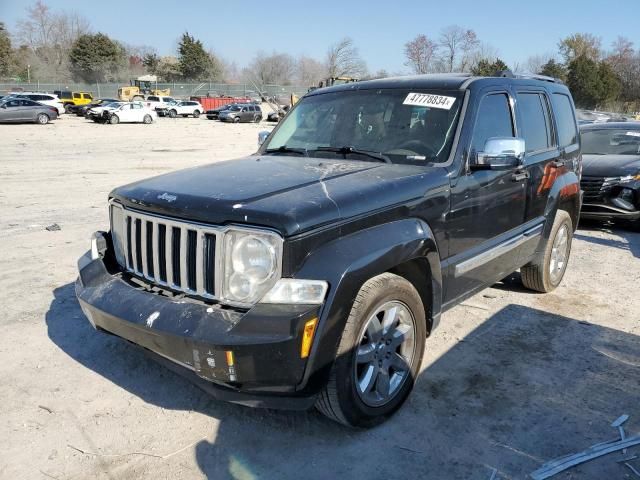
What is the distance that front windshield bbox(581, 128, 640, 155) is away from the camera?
8.89 metres

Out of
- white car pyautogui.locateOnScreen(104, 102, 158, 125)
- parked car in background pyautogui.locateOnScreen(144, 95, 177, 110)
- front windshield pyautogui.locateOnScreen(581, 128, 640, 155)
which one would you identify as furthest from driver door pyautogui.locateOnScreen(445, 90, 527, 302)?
parked car in background pyautogui.locateOnScreen(144, 95, 177, 110)

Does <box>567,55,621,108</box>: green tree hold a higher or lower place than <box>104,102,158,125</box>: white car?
higher

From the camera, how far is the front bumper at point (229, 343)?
8.21 feet

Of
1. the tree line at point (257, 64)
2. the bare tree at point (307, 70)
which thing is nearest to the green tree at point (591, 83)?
the tree line at point (257, 64)

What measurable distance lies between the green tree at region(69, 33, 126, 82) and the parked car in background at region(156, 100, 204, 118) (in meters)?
41.2

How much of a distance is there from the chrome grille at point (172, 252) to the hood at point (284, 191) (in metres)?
0.07

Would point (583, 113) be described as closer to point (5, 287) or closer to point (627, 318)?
point (627, 318)

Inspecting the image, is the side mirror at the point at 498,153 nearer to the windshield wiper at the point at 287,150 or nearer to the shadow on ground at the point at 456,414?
the windshield wiper at the point at 287,150

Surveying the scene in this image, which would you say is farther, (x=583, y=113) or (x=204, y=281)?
Result: (x=583, y=113)

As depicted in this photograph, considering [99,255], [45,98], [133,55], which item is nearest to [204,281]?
[99,255]

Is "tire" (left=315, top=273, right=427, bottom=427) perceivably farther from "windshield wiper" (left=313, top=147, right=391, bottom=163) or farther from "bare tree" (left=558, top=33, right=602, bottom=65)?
"bare tree" (left=558, top=33, right=602, bottom=65)

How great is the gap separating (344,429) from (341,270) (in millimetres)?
1061

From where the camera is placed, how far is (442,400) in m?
3.42

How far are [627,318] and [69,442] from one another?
4531 mm
